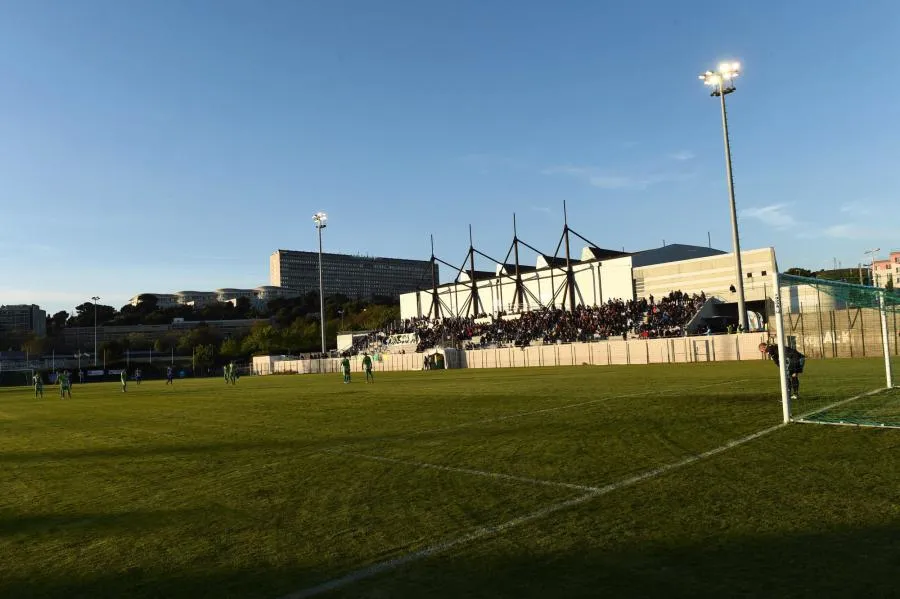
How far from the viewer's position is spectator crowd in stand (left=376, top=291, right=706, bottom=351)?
2021 inches

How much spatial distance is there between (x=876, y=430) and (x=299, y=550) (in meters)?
9.06

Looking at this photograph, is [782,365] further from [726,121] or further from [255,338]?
[255,338]

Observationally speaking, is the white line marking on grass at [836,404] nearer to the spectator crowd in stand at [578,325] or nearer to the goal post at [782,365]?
the goal post at [782,365]

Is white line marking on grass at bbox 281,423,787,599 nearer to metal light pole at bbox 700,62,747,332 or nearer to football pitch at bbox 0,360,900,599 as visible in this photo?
football pitch at bbox 0,360,900,599

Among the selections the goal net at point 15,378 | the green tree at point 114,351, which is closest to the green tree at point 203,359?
the goal net at point 15,378

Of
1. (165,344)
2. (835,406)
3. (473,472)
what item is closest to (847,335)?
(835,406)

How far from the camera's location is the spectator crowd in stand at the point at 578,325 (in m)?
51.3

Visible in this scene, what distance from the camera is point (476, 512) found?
20.9 feet

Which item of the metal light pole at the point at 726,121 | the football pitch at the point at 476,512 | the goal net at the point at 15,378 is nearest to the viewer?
the football pitch at the point at 476,512

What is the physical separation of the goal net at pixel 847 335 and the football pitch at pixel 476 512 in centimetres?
94

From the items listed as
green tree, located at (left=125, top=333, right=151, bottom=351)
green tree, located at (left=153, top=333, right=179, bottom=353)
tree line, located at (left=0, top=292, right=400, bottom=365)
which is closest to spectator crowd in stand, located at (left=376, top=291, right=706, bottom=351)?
tree line, located at (left=0, top=292, right=400, bottom=365)

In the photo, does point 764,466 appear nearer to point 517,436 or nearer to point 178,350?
point 517,436

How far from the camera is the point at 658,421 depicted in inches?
475

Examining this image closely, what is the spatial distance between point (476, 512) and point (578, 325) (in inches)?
2086
